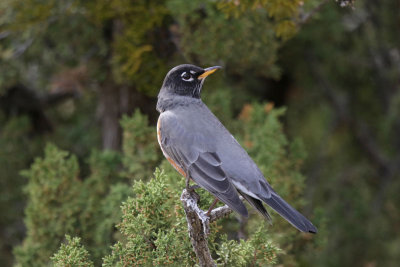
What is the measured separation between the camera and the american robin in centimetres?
374

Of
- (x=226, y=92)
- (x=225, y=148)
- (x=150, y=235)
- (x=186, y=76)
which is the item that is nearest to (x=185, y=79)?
(x=186, y=76)

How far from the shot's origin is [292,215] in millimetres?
3617

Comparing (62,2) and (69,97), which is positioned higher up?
(62,2)

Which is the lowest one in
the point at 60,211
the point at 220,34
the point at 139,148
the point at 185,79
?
the point at 60,211

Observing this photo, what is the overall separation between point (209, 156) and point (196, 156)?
3.9 inches

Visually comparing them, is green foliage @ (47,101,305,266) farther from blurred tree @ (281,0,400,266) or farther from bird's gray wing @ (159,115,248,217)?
blurred tree @ (281,0,400,266)

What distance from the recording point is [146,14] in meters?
6.07

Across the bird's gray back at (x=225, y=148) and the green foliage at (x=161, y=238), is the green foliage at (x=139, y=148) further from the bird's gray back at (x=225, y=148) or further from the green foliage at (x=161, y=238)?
the green foliage at (x=161, y=238)

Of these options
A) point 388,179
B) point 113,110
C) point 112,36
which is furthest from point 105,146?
point 388,179

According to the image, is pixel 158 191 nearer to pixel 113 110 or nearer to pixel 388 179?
pixel 113 110

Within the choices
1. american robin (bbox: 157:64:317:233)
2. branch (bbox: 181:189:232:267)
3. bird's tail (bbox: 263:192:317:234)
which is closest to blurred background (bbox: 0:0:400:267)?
american robin (bbox: 157:64:317:233)

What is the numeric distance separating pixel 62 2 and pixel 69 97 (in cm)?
228

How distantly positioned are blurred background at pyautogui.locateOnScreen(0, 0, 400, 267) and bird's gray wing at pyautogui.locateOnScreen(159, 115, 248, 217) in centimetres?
111

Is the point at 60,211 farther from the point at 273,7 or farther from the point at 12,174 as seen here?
the point at 273,7
